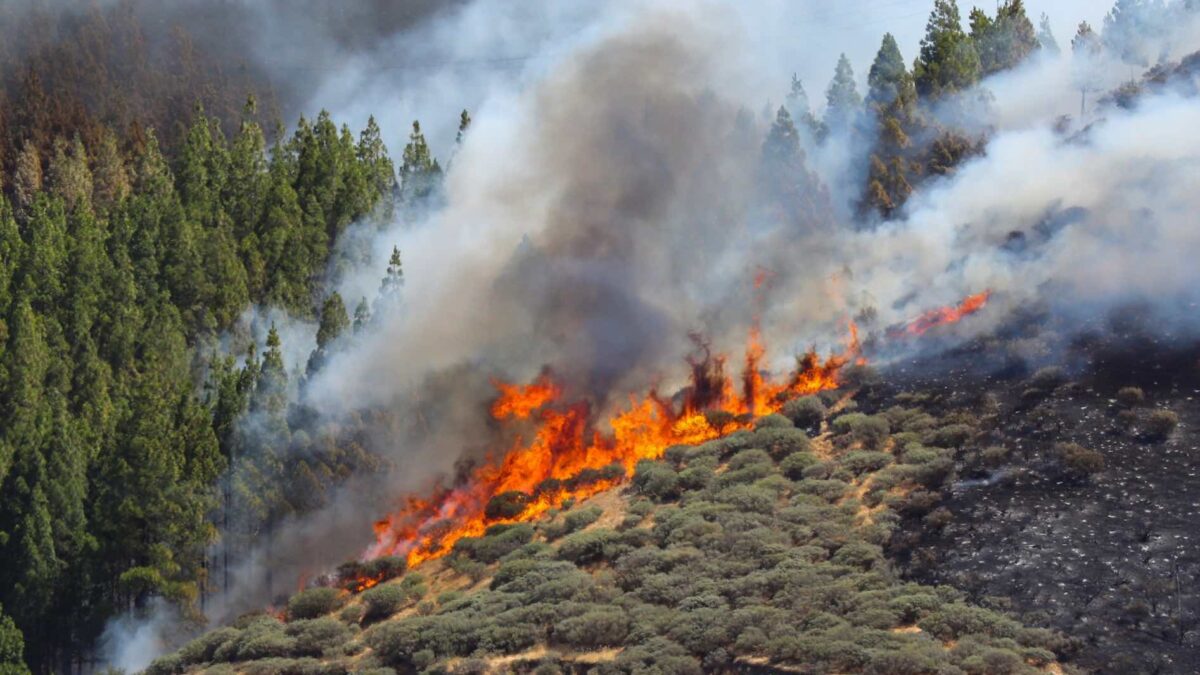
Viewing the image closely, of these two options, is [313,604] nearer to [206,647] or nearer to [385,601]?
[385,601]

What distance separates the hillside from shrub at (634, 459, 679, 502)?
0.23 feet

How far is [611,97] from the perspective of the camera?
83938 millimetres

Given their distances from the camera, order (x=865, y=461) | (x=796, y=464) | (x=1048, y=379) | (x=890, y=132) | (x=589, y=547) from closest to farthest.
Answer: (x=589, y=547)
(x=865, y=461)
(x=796, y=464)
(x=1048, y=379)
(x=890, y=132)

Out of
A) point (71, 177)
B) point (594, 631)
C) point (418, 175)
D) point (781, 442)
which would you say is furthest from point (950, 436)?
point (71, 177)

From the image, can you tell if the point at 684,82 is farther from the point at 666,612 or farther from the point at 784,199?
the point at 666,612

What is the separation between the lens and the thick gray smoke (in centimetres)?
7556

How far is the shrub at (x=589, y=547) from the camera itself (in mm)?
65125

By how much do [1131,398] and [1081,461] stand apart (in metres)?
5.00

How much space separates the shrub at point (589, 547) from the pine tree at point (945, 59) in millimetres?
43317

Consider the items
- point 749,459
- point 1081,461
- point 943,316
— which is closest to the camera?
point 1081,461

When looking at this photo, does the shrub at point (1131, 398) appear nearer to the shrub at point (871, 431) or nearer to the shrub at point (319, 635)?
the shrub at point (871, 431)

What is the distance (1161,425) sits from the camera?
65.0m

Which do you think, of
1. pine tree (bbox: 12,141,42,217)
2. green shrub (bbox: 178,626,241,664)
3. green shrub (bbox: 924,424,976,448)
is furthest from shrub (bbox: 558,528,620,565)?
pine tree (bbox: 12,141,42,217)

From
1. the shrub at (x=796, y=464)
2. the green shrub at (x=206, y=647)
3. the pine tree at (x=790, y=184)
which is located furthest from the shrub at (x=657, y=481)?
the pine tree at (x=790, y=184)
